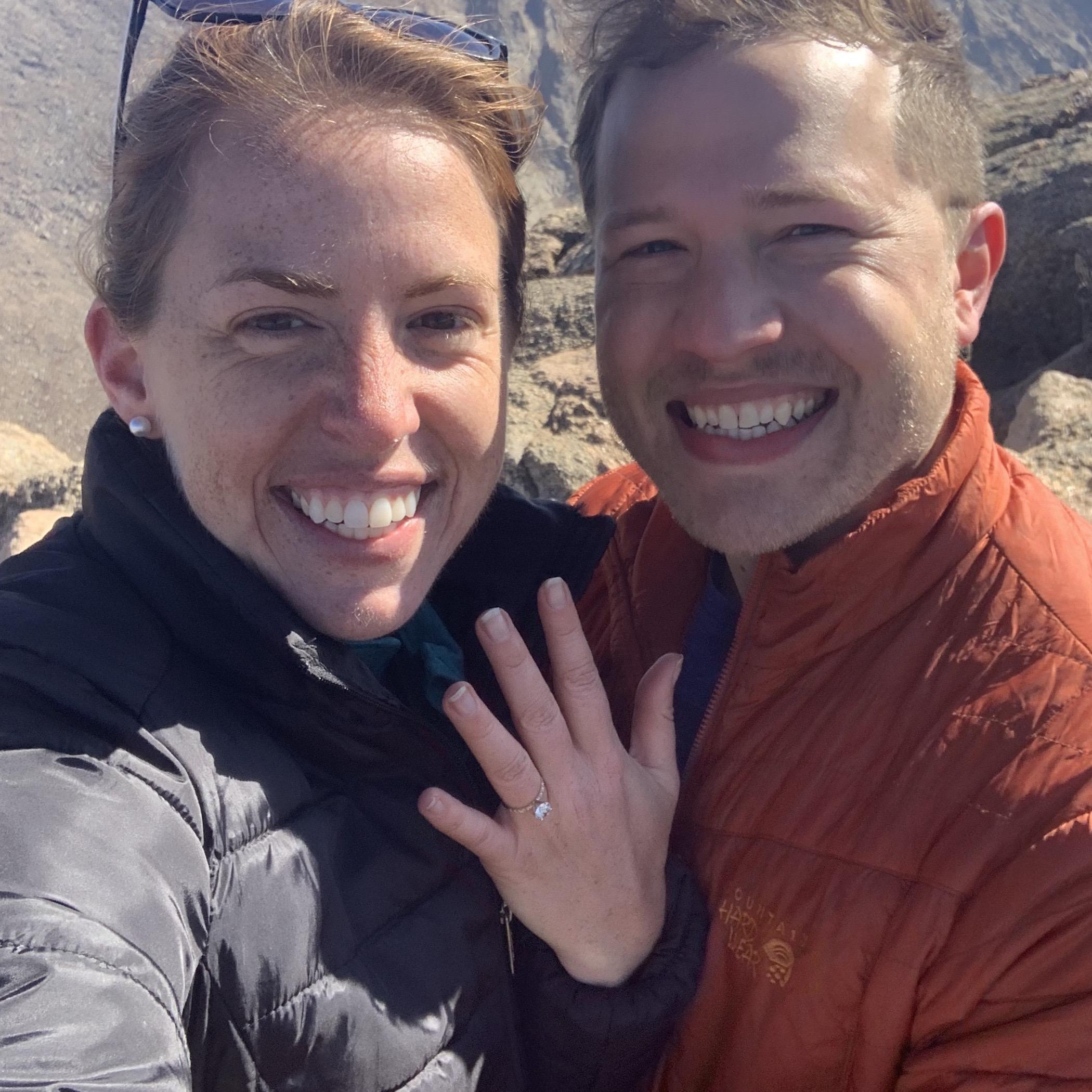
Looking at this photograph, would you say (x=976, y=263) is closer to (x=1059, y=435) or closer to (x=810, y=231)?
(x=810, y=231)

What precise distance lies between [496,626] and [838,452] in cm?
79

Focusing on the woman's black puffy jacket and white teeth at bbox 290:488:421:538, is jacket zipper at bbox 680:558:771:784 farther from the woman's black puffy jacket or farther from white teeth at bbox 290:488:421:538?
white teeth at bbox 290:488:421:538

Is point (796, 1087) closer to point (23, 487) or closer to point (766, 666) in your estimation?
point (766, 666)

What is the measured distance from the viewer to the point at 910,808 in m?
1.53

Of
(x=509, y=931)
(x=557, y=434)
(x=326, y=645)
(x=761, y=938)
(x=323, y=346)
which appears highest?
(x=323, y=346)

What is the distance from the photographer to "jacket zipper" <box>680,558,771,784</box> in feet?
6.09

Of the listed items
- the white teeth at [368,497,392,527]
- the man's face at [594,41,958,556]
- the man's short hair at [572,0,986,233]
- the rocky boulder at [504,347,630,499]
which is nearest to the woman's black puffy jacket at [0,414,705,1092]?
the white teeth at [368,497,392,527]

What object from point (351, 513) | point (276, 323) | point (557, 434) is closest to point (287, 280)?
point (276, 323)

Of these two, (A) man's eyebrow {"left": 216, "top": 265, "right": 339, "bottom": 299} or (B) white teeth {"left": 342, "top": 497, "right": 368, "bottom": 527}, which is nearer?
(A) man's eyebrow {"left": 216, "top": 265, "right": 339, "bottom": 299}

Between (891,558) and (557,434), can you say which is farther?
(557,434)

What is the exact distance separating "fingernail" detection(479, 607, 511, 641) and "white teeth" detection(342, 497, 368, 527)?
27cm

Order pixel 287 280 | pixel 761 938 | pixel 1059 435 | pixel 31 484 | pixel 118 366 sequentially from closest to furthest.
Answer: pixel 287 280 < pixel 761 938 < pixel 118 366 < pixel 1059 435 < pixel 31 484

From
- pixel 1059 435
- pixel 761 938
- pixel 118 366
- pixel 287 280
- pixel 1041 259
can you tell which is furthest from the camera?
pixel 1041 259

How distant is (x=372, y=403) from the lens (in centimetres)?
158
